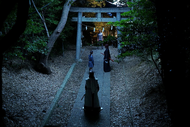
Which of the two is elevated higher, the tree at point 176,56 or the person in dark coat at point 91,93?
the tree at point 176,56

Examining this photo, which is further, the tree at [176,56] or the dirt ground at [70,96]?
the dirt ground at [70,96]

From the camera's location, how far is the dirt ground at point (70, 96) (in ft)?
17.2

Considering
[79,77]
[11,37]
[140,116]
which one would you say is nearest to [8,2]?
[11,37]

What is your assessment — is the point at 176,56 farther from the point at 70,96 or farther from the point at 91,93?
the point at 70,96

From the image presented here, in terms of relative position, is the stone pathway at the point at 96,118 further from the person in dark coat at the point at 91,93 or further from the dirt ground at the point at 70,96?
the person in dark coat at the point at 91,93

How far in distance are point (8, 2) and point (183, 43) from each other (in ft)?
12.3

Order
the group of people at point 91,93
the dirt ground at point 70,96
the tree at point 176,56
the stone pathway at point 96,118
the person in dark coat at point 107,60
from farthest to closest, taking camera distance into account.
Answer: the person in dark coat at point 107,60 → the group of people at point 91,93 → the stone pathway at point 96,118 → the dirt ground at point 70,96 → the tree at point 176,56

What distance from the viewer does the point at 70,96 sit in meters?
7.57

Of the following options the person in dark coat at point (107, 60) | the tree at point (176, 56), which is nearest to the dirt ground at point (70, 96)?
the person in dark coat at point (107, 60)

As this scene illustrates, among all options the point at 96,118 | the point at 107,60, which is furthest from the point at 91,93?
the point at 107,60

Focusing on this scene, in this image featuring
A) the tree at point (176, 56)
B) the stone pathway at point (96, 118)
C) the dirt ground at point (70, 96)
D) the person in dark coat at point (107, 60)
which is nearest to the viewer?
the tree at point (176, 56)

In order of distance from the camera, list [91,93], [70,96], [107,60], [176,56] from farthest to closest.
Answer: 1. [107,60]
2. [70,96]
3. [91,93]
4. [176,56]

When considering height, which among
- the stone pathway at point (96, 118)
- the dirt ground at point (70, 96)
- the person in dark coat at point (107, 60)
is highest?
the person in dark coat at point (107, 60)

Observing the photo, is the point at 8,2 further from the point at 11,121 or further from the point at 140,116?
the point at 140,116
